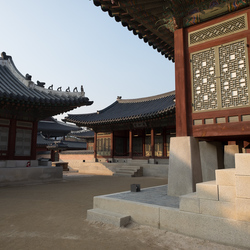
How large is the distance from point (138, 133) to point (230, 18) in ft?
53.6

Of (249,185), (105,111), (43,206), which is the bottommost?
(43,206)

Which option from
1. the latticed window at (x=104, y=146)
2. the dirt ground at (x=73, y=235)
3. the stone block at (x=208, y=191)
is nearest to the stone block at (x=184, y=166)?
the stone block at (x=208, y=191)

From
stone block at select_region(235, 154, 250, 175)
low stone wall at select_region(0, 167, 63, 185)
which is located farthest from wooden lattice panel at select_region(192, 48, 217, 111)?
Answer: low stone wall at select_region(0, 167, 63, 185)

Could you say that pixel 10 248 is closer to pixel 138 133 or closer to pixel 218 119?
pixel 218 119

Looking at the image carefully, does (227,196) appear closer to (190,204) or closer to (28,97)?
(190,204)

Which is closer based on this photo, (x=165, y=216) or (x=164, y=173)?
(x=165, y=216)

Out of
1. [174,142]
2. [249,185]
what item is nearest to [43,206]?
[174,142]

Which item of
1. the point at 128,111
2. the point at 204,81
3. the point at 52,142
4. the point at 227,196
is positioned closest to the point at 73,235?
the point at 227,196

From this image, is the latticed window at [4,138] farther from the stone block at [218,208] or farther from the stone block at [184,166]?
the stone block at [218,208]

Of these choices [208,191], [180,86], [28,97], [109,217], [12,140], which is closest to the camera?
[208,191]

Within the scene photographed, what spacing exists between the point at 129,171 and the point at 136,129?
16.4 feet

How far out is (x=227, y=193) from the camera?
3.32 metres

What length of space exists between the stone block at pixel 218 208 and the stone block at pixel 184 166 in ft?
5.62

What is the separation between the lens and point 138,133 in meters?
21.1
